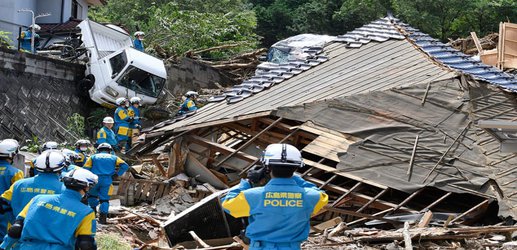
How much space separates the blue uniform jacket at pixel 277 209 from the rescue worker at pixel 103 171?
6.80 m

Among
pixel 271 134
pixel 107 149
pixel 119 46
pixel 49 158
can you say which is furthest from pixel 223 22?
pixel 49 158

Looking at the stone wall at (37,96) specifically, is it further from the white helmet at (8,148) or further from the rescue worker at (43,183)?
the rescue worker at (43,183)

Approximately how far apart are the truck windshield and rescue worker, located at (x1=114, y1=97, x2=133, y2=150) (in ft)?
11.6

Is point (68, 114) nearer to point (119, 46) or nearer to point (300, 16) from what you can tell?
point (119, 46)

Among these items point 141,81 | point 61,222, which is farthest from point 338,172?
point 141,81

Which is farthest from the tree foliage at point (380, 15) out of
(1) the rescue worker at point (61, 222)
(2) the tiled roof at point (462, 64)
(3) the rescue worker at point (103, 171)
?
(1) the rescue worker at point (61, 222)

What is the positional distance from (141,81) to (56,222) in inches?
669

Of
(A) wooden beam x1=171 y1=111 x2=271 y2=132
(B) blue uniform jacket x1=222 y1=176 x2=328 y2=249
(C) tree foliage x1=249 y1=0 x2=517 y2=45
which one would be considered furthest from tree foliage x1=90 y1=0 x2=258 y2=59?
(B) blue uniform jacket x1=222 y1=176 x2=328 y2=249

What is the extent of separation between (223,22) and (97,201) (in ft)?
59.8

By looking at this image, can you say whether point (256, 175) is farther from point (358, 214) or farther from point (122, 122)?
point (122, 122)

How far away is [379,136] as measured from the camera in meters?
15.1

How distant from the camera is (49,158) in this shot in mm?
8336

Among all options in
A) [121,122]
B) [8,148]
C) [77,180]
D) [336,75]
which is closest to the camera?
[77,180]

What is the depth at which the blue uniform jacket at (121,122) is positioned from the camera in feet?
64.3
